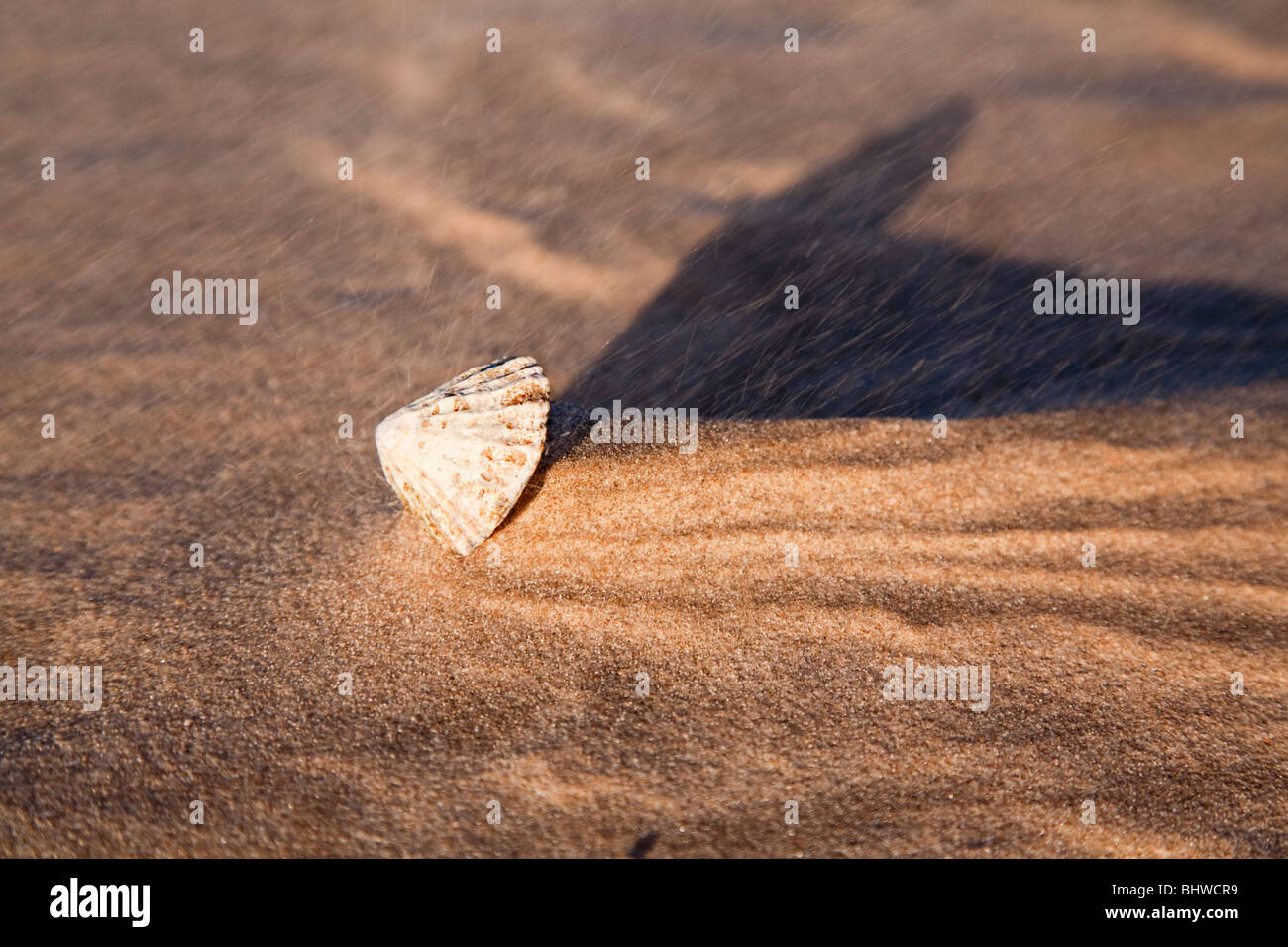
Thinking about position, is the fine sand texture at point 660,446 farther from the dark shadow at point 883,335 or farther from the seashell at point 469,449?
the seashell at point 469,449

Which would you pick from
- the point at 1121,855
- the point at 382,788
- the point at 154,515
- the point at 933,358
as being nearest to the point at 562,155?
the point at 933,358

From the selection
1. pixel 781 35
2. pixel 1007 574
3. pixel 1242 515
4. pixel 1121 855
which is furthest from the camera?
pixel 781 35

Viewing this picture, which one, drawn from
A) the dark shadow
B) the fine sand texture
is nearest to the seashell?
the fine sand texture

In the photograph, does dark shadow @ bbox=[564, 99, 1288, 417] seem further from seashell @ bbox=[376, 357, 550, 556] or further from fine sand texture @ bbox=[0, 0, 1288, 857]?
seashell @ bbox=[376, 357, 550, 556]

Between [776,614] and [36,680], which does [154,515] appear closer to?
[36,680]

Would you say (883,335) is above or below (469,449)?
above

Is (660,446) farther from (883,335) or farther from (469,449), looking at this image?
(883,335)

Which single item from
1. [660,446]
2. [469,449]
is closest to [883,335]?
[660,446]
